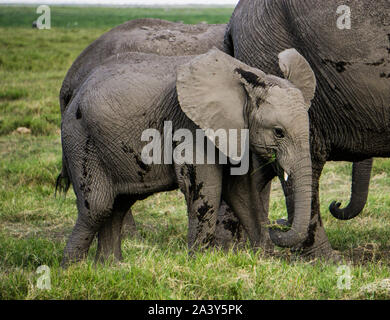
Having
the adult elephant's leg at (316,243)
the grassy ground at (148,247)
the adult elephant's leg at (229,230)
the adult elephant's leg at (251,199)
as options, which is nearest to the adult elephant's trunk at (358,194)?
the grassy ground at (148,247)

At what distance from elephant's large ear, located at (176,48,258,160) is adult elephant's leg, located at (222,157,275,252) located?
1.60 feet

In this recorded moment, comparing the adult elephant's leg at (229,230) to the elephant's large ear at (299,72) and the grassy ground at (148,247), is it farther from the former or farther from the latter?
the elephant's large ear at (299,72)

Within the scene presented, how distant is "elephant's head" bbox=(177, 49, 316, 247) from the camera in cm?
375

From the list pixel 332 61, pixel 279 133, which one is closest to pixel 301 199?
pixel 279 133

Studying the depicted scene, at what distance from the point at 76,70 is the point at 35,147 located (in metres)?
2.77

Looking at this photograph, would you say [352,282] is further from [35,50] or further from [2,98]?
[35,50]

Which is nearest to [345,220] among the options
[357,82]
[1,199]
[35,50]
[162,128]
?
[357,82]

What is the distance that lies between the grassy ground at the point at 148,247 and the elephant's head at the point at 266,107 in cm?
→ 36

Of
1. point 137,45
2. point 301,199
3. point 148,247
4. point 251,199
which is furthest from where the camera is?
point 137,45

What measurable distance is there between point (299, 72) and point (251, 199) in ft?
3.05

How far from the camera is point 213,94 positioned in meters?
4.03

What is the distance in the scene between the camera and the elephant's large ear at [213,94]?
13.0 ft

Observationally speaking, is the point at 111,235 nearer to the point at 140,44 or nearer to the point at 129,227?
the point at 129,227

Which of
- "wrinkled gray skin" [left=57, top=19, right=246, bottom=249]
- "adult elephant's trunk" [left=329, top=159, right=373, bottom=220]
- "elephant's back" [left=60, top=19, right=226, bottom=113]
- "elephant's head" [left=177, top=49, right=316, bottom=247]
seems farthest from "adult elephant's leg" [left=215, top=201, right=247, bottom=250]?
"elephant's back" [left=60, top=19, right=226, bottom=113]
